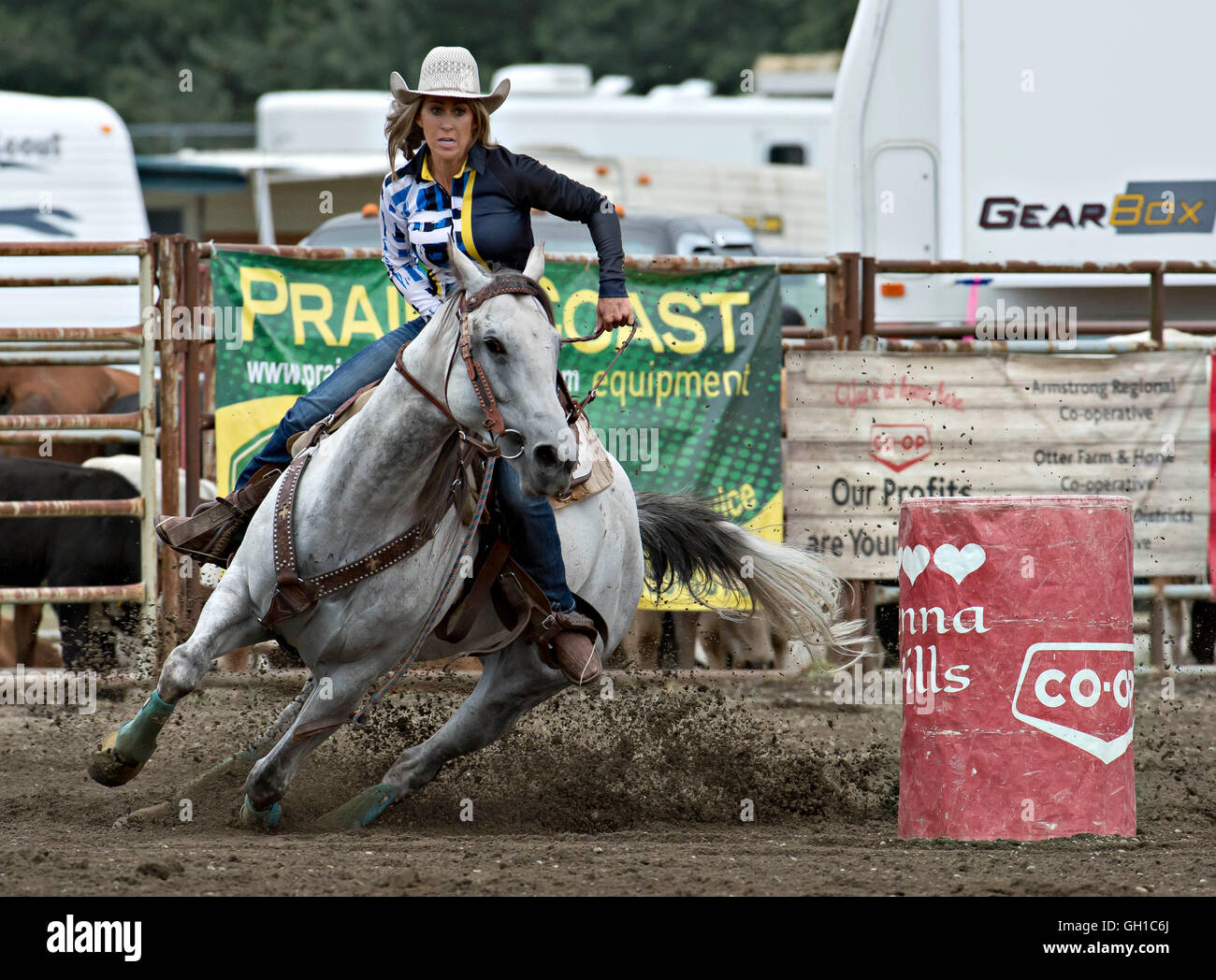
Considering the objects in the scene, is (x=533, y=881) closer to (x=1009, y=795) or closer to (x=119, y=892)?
(x=119, y=892)

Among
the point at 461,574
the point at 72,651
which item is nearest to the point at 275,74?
the point at 72,651

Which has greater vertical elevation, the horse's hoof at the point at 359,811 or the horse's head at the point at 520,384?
the horse's head at the point at 520,384

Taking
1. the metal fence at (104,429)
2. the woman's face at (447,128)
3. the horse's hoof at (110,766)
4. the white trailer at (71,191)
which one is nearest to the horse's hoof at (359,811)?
the horse's hoof at (110,766)

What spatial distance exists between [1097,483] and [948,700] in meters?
3.79

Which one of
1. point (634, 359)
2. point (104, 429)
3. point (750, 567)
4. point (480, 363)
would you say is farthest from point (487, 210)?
point (104, 429)

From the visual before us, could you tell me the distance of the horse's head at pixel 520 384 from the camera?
420 centimetres

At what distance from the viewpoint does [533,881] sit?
13.6 feet

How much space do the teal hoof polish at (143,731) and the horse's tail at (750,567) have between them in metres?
2.08

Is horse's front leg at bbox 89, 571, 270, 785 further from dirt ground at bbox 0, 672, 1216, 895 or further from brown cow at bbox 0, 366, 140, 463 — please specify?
brown cow at bbox 0, 366, 140, 463

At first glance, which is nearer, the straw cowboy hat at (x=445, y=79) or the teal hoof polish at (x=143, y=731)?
the teal hoof polish at (x=143, y=731)

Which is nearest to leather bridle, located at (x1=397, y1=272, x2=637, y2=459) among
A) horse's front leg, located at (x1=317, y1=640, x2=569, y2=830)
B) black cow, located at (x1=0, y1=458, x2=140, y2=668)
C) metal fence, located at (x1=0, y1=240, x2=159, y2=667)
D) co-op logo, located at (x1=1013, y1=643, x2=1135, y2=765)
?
horse's front leg, located at (x1=317, y1=640, x2=569, y2=830)

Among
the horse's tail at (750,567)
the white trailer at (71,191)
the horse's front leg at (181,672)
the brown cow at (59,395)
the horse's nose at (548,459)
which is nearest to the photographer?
the horse's nose at (548,459)

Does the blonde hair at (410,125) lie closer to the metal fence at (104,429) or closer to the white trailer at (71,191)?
the metal fence at (104,429)

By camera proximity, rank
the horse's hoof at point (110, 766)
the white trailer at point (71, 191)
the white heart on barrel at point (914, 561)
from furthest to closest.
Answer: the white trailer at point (71, 191)
the white heart on barrel at point (914, 561)
the horse's hoof at point (110, 766)
